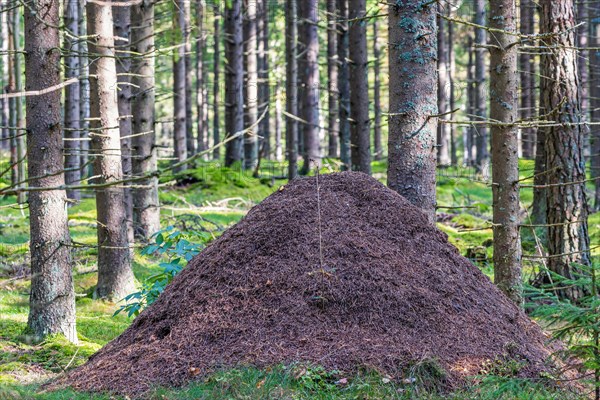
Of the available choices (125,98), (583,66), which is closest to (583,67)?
(583,66)

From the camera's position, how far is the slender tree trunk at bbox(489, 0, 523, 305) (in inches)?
304

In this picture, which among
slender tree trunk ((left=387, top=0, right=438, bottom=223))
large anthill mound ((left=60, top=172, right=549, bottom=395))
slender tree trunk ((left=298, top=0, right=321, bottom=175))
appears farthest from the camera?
slender tree trunk ((left=298, top=0, right=321, bottom=175))

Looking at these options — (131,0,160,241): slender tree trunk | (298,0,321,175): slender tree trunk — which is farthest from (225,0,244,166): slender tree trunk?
(131,0,160,241): slender tree trunk

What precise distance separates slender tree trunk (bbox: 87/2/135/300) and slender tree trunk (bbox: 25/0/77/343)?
176cm

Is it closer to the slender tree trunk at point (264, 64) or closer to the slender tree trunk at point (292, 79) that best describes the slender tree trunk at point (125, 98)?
the slender tree trunk at point (292, 79)

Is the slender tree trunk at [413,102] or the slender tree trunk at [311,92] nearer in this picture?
the slender tree trunk at [413,102]

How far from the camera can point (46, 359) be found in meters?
6.90

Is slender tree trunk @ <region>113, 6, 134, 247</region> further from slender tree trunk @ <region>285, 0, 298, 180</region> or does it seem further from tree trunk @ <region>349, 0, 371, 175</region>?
slender tree trunk @ <region>285, 0, 298, 180</region>

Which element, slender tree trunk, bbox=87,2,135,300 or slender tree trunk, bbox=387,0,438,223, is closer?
slender tree trunk, bbox=387,0,438,223

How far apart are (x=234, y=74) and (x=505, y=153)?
15392mm

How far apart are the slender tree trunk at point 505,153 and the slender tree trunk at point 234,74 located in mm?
13732

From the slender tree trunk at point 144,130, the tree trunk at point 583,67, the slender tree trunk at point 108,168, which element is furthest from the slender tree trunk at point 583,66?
the slender tree trunk at point 144,130

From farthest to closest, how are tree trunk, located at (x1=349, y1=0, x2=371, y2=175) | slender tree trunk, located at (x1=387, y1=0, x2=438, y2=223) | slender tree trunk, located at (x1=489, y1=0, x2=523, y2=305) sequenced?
tree trunk, located at (x1=349, y1=0, x2=371, y2=175) → slender tree trunk, located at (x1=489, y1=0, x2=523, y2=305) → slender tree trunk, located at (x1=387, y1=0, x2=438, y2=223)

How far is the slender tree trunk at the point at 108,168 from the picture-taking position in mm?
9281
